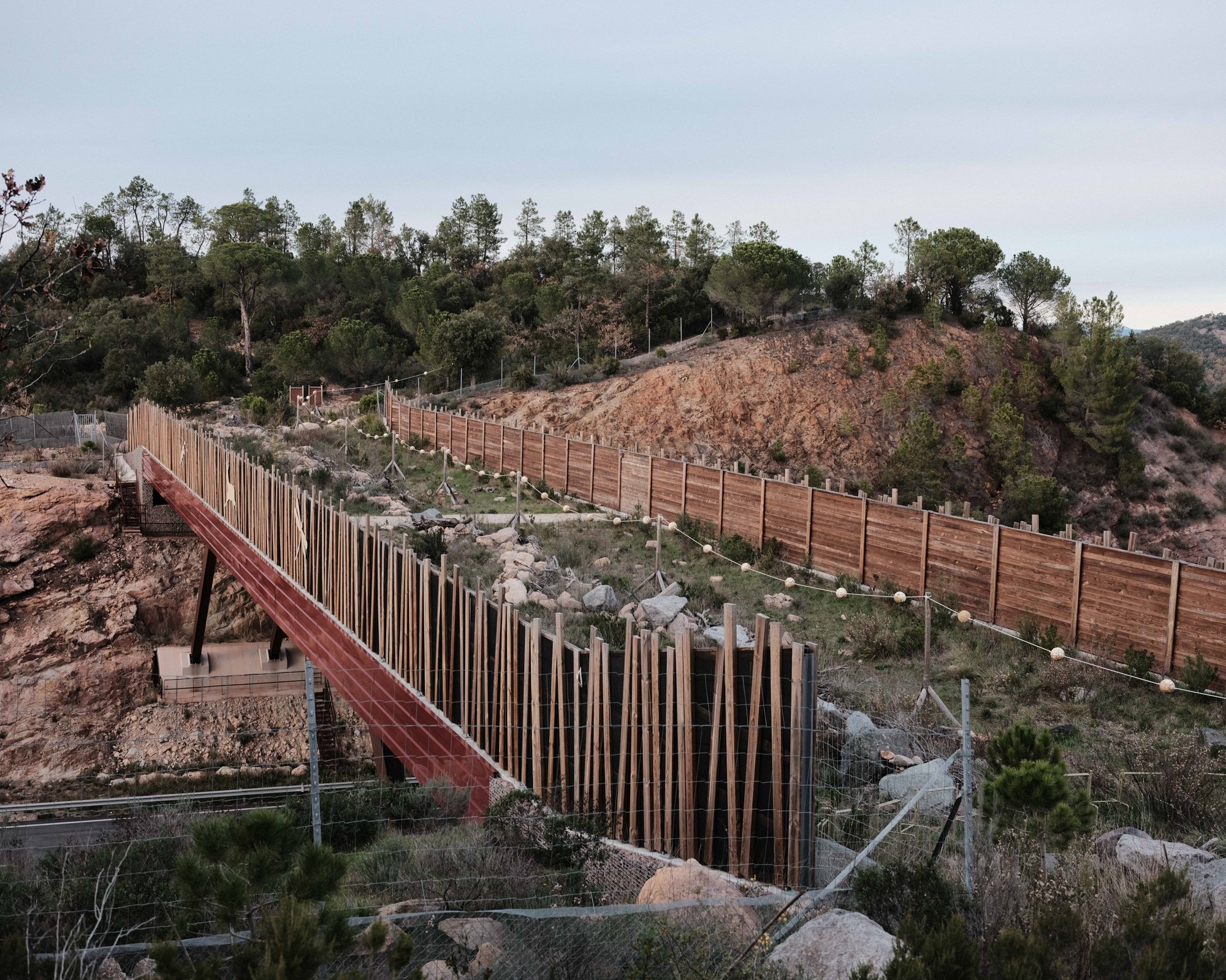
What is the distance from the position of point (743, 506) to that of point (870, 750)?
37.5 feet

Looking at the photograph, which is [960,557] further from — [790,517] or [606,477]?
[606,477]

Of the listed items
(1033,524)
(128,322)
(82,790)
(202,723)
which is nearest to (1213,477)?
(1033,524)

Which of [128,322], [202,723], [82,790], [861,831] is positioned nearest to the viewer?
[861,831]

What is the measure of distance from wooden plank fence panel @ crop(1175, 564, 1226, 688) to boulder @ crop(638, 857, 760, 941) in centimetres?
854

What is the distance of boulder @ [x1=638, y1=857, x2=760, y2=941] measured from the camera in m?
4.58

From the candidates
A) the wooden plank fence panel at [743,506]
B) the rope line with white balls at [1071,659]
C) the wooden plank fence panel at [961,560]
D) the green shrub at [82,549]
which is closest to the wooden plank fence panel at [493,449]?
the green shrub at [82,549]

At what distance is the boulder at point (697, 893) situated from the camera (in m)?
4.58

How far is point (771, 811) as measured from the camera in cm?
562

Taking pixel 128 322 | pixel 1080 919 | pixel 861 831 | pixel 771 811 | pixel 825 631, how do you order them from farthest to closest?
pixel 128 322, pixel 825 631, pixel 861 831, pixel 771 811, pixel 1080 919

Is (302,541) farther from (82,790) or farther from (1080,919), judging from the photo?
(1080,919)

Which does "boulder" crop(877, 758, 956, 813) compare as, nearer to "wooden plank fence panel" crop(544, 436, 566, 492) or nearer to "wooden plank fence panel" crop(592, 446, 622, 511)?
"wooden plank fence panel" crop(592, 446, 622, 511)

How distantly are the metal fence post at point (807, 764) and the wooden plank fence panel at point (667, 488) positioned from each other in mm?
15595

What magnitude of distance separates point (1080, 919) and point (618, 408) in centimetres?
3792

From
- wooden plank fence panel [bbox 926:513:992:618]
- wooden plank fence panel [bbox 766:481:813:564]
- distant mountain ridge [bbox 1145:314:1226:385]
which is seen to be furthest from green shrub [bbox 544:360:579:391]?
A: distant mountain ridge [bbox 1145:314:1226:385]
